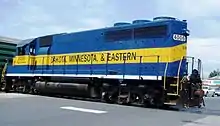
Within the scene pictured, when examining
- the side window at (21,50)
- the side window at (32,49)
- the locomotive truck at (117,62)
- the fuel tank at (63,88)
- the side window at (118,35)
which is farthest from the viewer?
the side window at (21,50)

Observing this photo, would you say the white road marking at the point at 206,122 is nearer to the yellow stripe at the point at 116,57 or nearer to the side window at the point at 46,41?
the yellow stripe at the point at 116,57

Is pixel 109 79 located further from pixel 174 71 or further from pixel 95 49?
pixel 174 71

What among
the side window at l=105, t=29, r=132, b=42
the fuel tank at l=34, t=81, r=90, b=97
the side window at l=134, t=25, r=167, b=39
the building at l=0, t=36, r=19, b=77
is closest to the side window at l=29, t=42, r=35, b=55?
the fuel tank at l=34, t=81, r=90, b=97

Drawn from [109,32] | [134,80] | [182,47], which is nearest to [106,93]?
[134,80]

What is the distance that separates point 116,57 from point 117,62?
0.29 m

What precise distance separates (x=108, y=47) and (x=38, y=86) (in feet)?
22.8

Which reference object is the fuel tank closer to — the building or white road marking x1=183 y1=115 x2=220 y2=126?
the building

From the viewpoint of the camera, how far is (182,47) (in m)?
16.7

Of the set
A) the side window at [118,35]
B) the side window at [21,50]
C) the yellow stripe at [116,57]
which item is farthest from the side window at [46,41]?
the side window at [118,35]

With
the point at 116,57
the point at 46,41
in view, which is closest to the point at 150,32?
the point at 116,57

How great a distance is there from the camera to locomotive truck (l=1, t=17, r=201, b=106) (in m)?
16.3

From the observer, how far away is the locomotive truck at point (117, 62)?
53.5 feet

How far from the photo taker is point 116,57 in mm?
18484

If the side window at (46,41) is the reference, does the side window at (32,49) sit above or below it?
below
